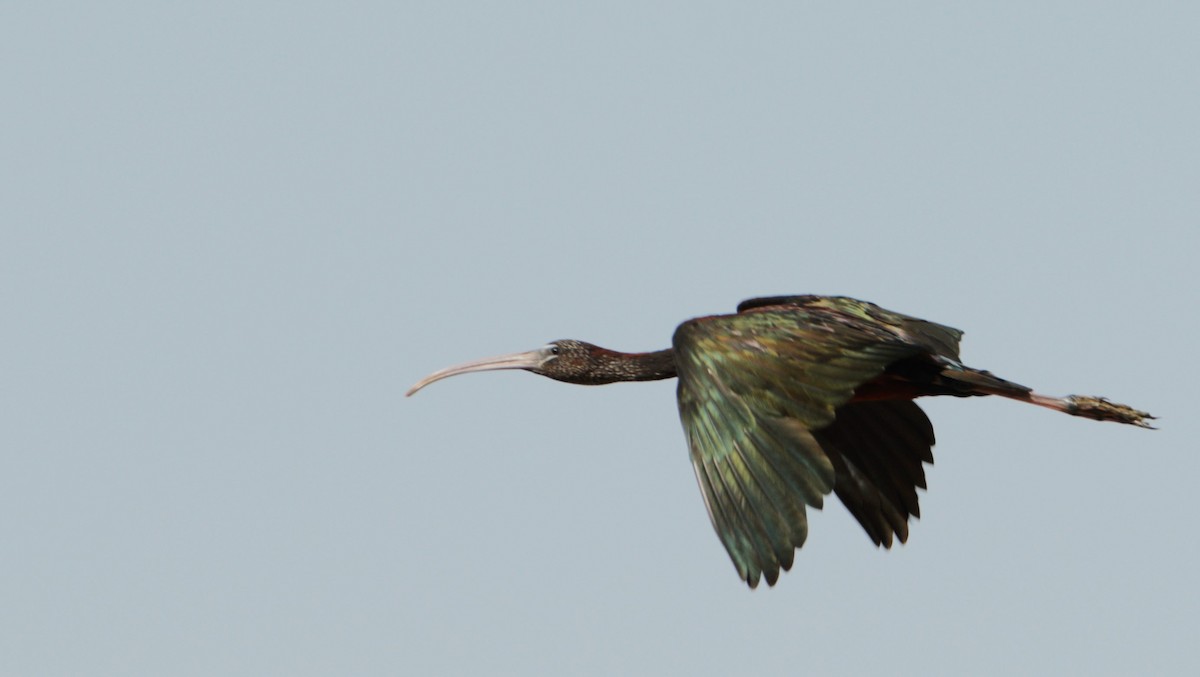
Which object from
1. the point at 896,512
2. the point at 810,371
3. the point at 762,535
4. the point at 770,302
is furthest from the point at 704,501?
the point at 896,512

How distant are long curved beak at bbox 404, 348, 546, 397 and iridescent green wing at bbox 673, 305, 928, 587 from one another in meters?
3.28

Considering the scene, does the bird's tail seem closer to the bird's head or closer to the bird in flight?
the bird in flight

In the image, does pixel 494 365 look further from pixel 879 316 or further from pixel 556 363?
pixel 879 316

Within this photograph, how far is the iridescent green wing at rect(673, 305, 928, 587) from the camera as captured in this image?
14.2 m

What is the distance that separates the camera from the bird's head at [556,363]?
60.1ft

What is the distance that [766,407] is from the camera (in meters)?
14.8

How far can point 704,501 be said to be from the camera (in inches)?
569

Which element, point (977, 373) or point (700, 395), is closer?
point (700, 395)

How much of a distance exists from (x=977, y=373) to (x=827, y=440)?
2.27m

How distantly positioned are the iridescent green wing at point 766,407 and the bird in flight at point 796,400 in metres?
0.01

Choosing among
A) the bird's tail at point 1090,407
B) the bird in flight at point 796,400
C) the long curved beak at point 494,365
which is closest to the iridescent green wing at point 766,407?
the bird in flight at point 796,400

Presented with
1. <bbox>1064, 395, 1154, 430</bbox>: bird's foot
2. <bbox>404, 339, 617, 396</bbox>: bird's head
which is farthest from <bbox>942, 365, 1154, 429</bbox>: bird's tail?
<bbox>404, 339, 617, 396</bbox>: bird's head

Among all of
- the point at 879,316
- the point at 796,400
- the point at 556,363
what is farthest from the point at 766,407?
the point at 556,363

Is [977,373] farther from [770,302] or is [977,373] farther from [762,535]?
[762,535]
